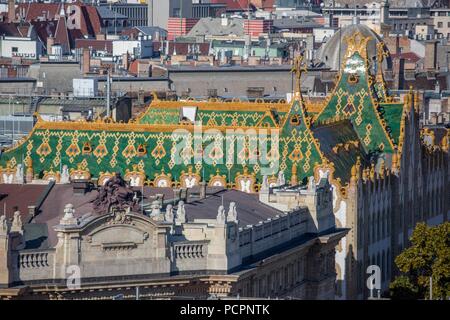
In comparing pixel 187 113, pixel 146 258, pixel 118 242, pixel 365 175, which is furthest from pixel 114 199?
pixel 187 113

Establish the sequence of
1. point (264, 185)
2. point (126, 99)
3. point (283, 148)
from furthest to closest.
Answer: point (126, 99) → point (283, 148) → point (264, 185)

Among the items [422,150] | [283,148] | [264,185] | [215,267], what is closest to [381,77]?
[422,150]

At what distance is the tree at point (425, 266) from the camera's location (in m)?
136

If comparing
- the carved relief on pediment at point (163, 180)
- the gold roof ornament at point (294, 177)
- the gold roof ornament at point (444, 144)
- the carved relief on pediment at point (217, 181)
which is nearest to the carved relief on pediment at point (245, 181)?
the carved relief on pediment at point (217, 181)

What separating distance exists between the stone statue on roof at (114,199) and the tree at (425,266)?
17780mm

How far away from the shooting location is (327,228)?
14288cm

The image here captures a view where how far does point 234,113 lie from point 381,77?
872 centimetres

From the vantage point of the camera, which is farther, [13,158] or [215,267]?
[13,158]

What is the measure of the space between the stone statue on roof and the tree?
17.8 meters

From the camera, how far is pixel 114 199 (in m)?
119

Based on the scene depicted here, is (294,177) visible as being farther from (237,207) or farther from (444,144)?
(444,144)

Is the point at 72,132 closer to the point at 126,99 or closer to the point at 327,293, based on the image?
the point at 327,293

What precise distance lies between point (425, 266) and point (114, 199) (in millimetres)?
24657

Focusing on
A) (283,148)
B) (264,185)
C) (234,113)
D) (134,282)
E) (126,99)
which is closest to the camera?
(134,282)
